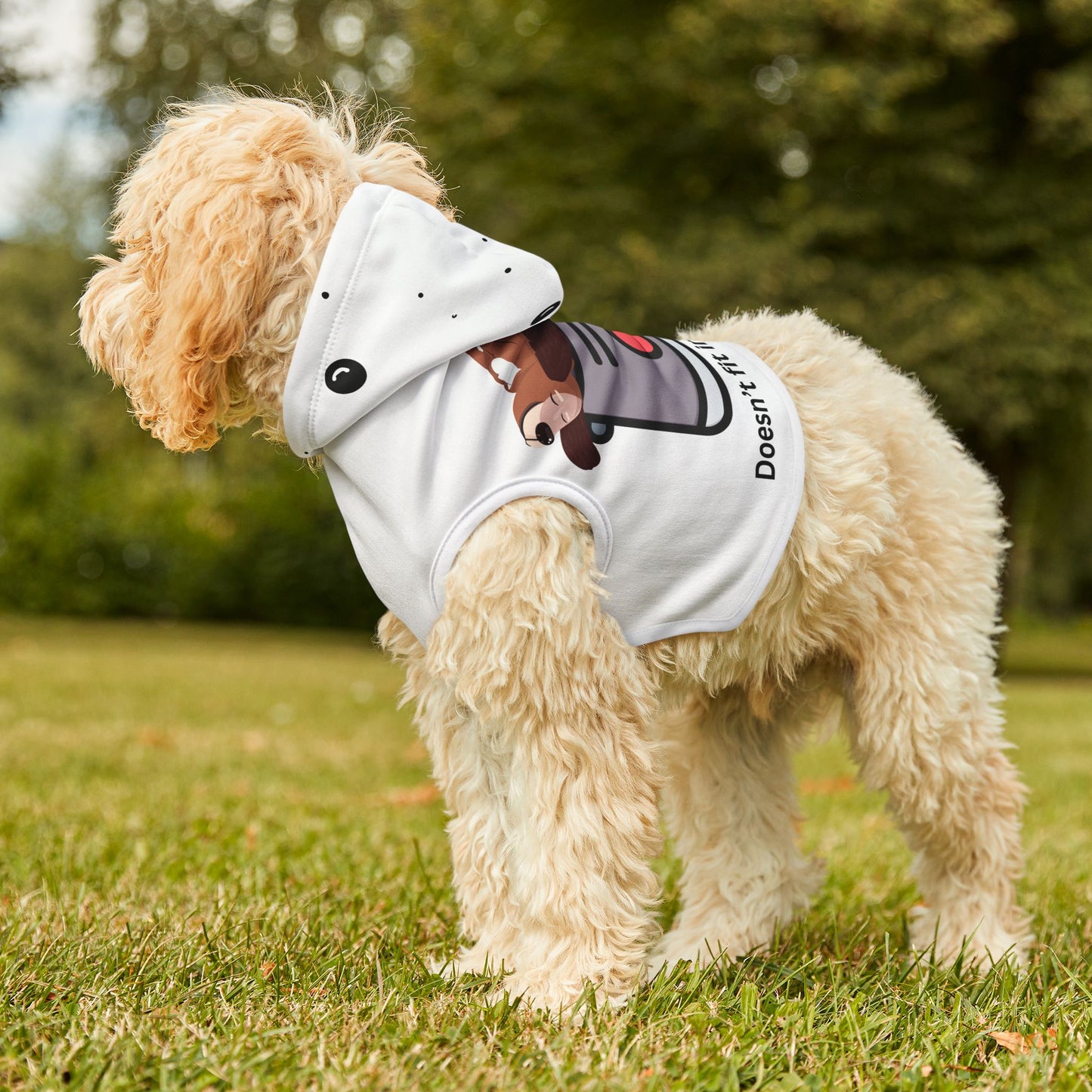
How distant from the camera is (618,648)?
2.50 meters

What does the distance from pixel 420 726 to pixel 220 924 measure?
80 cm

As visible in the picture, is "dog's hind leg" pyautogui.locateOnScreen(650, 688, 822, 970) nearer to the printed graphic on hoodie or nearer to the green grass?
the green grass

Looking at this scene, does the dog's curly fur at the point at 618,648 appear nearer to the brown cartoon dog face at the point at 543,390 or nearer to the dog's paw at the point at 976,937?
the dog's paw at the point at 976,937

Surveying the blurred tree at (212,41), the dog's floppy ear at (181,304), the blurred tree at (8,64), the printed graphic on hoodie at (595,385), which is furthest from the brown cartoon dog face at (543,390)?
the blurred tree at (212,41)

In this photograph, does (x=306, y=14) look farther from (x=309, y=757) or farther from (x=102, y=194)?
(x=309, y=757)

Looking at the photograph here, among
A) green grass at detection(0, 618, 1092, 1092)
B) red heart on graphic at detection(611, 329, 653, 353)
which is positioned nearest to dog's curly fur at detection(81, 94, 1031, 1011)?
green grass at detection(0, 618, 1092, 1092)

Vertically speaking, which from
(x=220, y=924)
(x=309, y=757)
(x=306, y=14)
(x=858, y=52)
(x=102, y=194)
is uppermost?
(x=306, y=14)

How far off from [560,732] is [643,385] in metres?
0.77

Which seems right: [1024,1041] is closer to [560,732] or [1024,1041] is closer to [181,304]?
[560,732]

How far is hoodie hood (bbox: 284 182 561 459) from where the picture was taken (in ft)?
7.93

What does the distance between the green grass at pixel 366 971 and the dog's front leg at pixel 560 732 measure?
0.15 metres

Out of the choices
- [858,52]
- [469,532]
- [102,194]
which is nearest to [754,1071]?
[469,532]

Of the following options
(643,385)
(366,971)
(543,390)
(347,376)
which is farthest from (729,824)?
(347,376)

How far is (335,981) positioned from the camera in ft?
8.54
